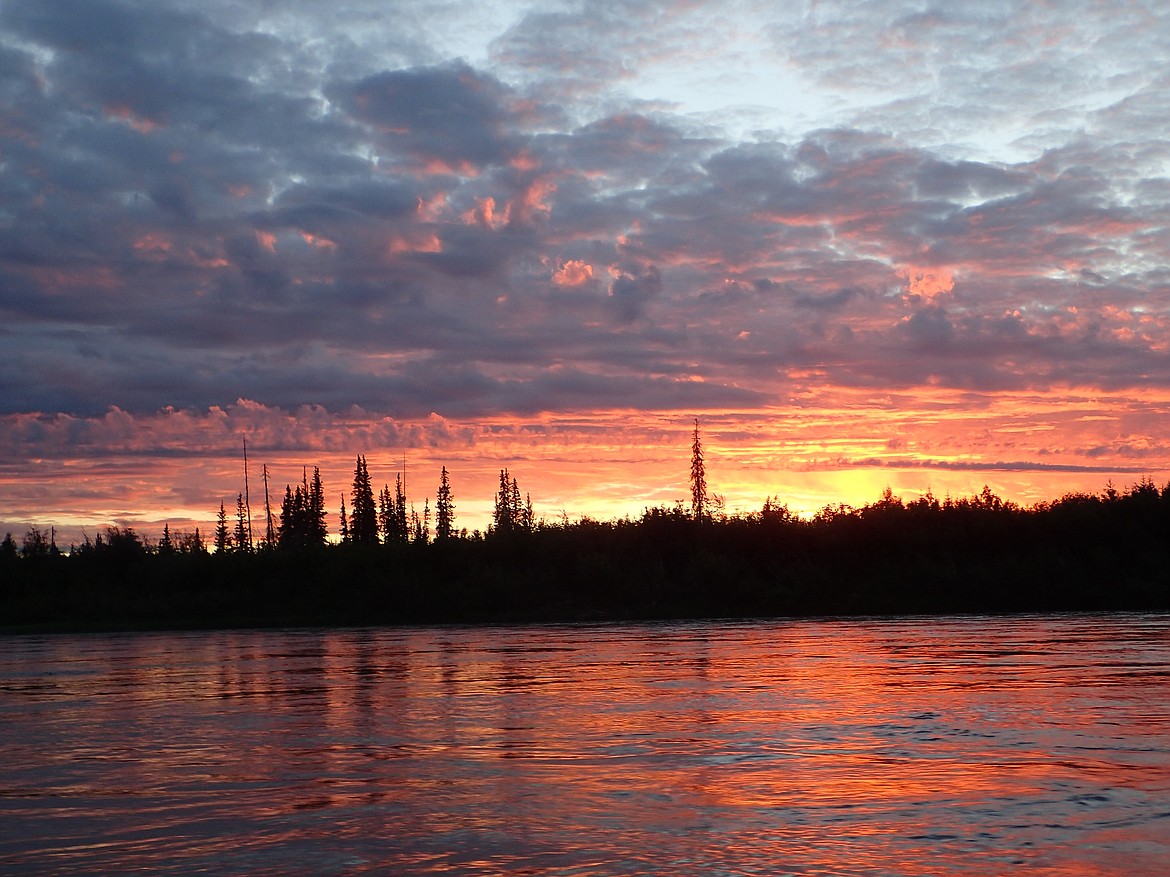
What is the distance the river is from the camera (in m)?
9.90

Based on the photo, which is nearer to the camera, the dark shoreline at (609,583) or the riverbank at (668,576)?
the dark shoreline at (609,583)

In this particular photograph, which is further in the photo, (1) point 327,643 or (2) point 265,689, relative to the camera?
(1) point 327,643

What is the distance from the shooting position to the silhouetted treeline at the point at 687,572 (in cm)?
6925

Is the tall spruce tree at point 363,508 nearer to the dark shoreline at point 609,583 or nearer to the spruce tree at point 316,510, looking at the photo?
the spruce tree at point 316,510

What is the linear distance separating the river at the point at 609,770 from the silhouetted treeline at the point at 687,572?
4091cm

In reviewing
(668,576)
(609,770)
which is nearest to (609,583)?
(668,576)

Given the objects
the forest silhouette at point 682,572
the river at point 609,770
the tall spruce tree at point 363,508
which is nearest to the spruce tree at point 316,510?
the tall spruce tree at point 363,508

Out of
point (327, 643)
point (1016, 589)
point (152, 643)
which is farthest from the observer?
point (1016, 589)

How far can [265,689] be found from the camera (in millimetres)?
26422

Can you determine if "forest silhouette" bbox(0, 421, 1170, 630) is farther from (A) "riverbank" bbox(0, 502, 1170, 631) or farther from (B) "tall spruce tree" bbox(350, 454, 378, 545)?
(B) "tall spruce tree" bbox(350, 454, 378, 545)

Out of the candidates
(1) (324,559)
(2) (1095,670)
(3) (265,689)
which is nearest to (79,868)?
(3) (265,689)

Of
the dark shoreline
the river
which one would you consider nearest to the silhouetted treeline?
the dark shoreline

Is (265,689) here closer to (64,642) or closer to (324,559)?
(64,642)

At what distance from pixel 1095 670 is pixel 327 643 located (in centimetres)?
3167
